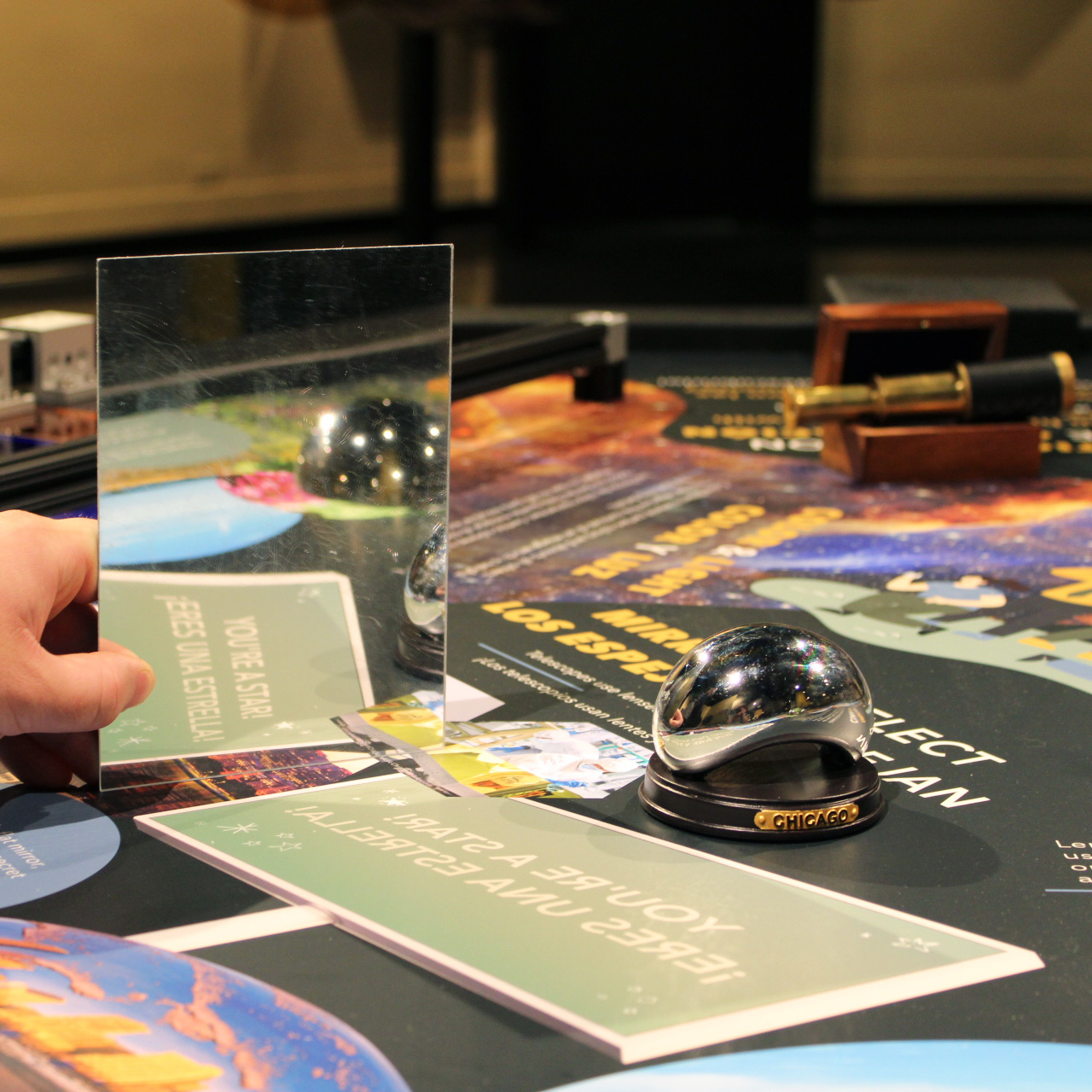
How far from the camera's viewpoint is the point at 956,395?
5.27ft

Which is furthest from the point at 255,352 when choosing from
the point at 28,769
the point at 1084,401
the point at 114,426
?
the point at 1084,401

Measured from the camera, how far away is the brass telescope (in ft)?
5.20

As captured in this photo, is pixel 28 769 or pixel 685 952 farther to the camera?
pixel 28 769

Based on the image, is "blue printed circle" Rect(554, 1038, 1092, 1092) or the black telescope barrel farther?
the black telescope barrel

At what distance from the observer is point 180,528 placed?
2.78ft

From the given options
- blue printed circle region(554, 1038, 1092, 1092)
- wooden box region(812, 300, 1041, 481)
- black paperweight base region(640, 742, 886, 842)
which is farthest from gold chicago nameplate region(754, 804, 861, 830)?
wooden box region(812, 300, 1041, 481)

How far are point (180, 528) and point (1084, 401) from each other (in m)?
1.49

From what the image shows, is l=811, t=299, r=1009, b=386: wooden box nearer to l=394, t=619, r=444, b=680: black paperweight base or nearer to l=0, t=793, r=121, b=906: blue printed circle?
l=394, t=619, r=444, b=680: black paperweight base

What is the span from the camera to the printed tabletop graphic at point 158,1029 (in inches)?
21.1

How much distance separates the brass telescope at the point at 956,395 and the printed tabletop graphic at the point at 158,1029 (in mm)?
1108

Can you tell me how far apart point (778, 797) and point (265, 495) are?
1.19 ft

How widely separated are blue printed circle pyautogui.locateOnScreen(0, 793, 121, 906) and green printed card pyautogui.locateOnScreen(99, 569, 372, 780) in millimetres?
43

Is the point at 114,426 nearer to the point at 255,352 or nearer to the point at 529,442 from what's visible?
the point at 255,352

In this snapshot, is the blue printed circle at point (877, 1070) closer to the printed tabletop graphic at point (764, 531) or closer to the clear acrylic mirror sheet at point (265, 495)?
the clear acrylic mirror sheet at point (265, 495)
